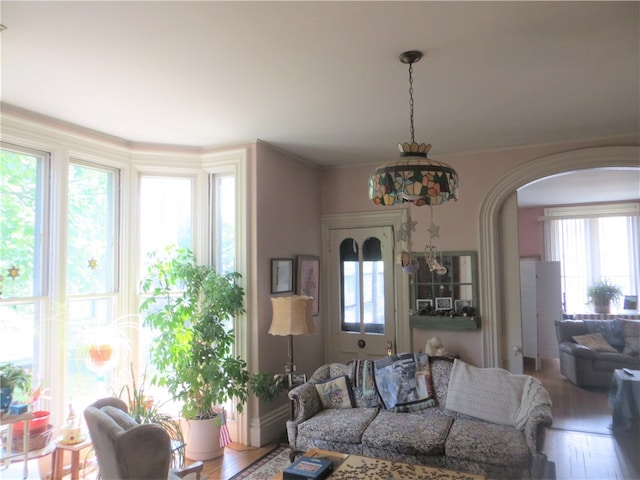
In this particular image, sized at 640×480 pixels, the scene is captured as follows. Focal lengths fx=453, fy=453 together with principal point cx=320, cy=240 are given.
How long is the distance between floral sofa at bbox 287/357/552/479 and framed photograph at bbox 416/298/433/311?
3.69 feet

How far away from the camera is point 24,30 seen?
88.8 inches

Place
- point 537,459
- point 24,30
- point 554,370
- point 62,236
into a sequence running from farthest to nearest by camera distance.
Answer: point 554,370
point 62,236
point 537,459
point 24,30

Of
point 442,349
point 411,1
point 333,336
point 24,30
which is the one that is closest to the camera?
point 411,1

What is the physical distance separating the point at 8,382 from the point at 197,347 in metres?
1.36

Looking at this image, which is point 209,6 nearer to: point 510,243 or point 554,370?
A: point 510,243

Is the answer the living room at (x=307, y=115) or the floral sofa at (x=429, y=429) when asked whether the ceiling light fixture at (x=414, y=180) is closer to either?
the living room at (x=307, y=115)

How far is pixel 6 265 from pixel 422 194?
10.0 ft

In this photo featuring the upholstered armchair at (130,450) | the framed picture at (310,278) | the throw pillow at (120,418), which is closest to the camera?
the upholstered armchair at (130,450)

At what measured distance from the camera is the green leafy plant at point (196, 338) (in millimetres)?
3820

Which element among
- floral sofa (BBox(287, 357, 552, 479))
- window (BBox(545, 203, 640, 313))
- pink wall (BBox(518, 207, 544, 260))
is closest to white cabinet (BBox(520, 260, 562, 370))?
window (BBox(545, 203, 640, 313))

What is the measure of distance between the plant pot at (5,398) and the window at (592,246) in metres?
8.98

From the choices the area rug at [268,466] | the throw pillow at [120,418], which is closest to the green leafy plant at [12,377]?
the throw pillow at [120,418]

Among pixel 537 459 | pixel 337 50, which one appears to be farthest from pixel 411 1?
pixel 537 459

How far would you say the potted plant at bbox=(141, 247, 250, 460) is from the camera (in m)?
3.82
